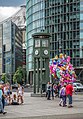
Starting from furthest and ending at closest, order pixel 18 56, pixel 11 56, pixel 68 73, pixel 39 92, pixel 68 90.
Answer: pixel 18 56 → pixel 11 56 → pixel 39 92 → pixel 68 73 → pixel 68 90

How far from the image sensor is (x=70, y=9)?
110 metres

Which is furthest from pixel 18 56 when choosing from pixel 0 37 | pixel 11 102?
pixel 11 102

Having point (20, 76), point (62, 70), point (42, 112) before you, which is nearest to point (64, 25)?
point (20, 76)

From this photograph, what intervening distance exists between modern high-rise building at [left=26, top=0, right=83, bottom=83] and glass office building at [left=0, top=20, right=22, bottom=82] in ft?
132

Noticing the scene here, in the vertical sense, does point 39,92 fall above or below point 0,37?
below

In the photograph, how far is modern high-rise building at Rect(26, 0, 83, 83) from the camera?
106750 millimetres

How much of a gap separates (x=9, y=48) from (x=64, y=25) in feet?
188

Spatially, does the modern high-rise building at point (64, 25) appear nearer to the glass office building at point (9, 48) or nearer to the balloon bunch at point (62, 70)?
the glass office building at point (9, 48)

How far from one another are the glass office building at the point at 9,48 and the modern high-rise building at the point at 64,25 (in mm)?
40318

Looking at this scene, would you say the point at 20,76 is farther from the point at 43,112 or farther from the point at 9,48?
the point at 43,112

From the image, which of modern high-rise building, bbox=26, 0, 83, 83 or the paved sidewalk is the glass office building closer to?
modern high-rise building, bbox=26, 0, 83, 83

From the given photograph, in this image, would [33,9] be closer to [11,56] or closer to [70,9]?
[70,9]

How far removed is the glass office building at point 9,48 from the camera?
162 m

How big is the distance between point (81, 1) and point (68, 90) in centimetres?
8520
